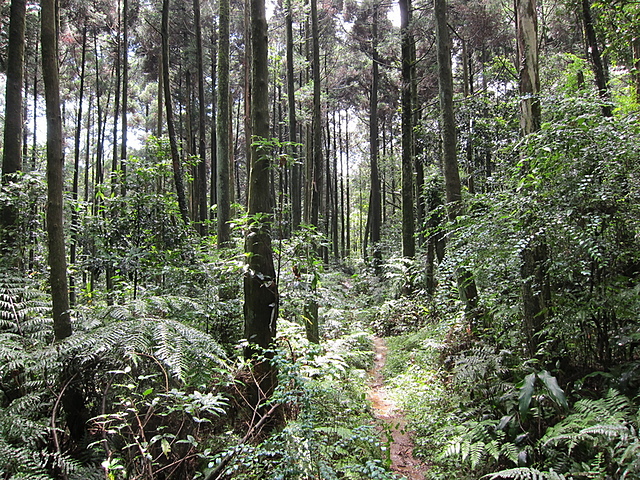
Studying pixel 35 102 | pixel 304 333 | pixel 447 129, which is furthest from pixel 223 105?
pixel 35 102

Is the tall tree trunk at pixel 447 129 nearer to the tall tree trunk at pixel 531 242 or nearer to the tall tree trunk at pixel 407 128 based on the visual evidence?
the tall tree trunk at pixel 531 242

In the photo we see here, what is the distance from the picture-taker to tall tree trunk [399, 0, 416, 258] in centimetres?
1243

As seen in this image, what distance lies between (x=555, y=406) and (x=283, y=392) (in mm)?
2478

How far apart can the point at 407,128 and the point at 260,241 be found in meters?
9.79

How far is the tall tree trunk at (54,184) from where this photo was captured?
3.28 meters

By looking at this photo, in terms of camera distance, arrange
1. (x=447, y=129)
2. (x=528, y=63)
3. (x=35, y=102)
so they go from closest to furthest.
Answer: (x=528, y=63) → (x=447, y=129) → (x=35, y=102)

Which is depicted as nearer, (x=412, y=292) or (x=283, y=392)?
(x=283, y=392)

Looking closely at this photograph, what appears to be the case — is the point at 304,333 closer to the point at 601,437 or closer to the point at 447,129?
the point at 601,437

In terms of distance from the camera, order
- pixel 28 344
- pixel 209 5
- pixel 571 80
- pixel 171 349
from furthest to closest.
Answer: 1. pixel 209 5
2. pixel 571 80
3. pixel 28 344
4. pixel 171 349

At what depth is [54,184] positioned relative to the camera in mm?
3318

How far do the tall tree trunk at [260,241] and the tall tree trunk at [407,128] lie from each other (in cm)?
868

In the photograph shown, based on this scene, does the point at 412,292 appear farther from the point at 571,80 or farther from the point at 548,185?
the point at 548,185

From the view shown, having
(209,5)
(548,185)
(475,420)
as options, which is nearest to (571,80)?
(548,185)

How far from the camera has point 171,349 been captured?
118 inches
